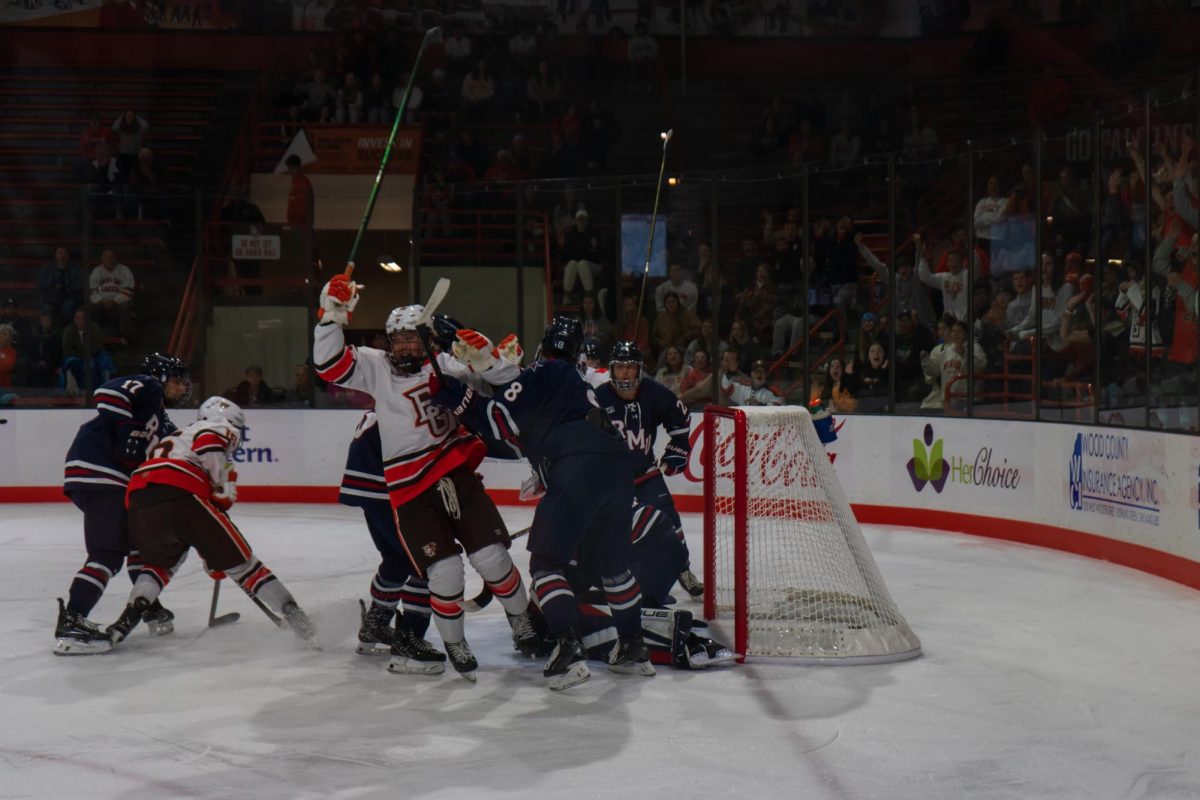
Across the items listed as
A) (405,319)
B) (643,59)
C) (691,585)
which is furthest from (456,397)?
(643,59)

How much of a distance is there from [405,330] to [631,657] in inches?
56.0

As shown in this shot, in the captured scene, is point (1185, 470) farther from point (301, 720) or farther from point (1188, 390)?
point (301, 720)

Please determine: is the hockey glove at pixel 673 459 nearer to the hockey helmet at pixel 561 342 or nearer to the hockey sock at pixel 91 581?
the hockey helmet at pixel 561 342

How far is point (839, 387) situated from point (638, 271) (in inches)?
73.1

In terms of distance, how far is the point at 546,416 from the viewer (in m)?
4.62

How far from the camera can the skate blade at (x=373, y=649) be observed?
5.15 meters

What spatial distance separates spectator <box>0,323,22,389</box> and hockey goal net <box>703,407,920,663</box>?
6804mm

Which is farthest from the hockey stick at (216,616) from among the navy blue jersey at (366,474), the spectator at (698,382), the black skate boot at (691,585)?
the spectator at (698,382)

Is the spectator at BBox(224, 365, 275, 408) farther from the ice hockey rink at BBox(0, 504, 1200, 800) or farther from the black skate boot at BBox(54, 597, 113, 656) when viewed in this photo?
the black skate boot at BBox(54, 597, 113, 656)

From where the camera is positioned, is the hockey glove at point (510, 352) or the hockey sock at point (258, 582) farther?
the hockey sock at point (258, 582)

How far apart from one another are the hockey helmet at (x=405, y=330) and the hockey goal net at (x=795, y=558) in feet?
4.17

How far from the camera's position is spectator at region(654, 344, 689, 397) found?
10062 mm

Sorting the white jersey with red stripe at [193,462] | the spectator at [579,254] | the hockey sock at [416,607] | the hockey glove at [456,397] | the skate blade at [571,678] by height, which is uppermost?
the spectator at [579,254]

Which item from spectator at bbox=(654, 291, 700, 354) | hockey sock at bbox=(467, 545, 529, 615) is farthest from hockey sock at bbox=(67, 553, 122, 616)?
spectator at bbox=(654, 291, 700, 354)
